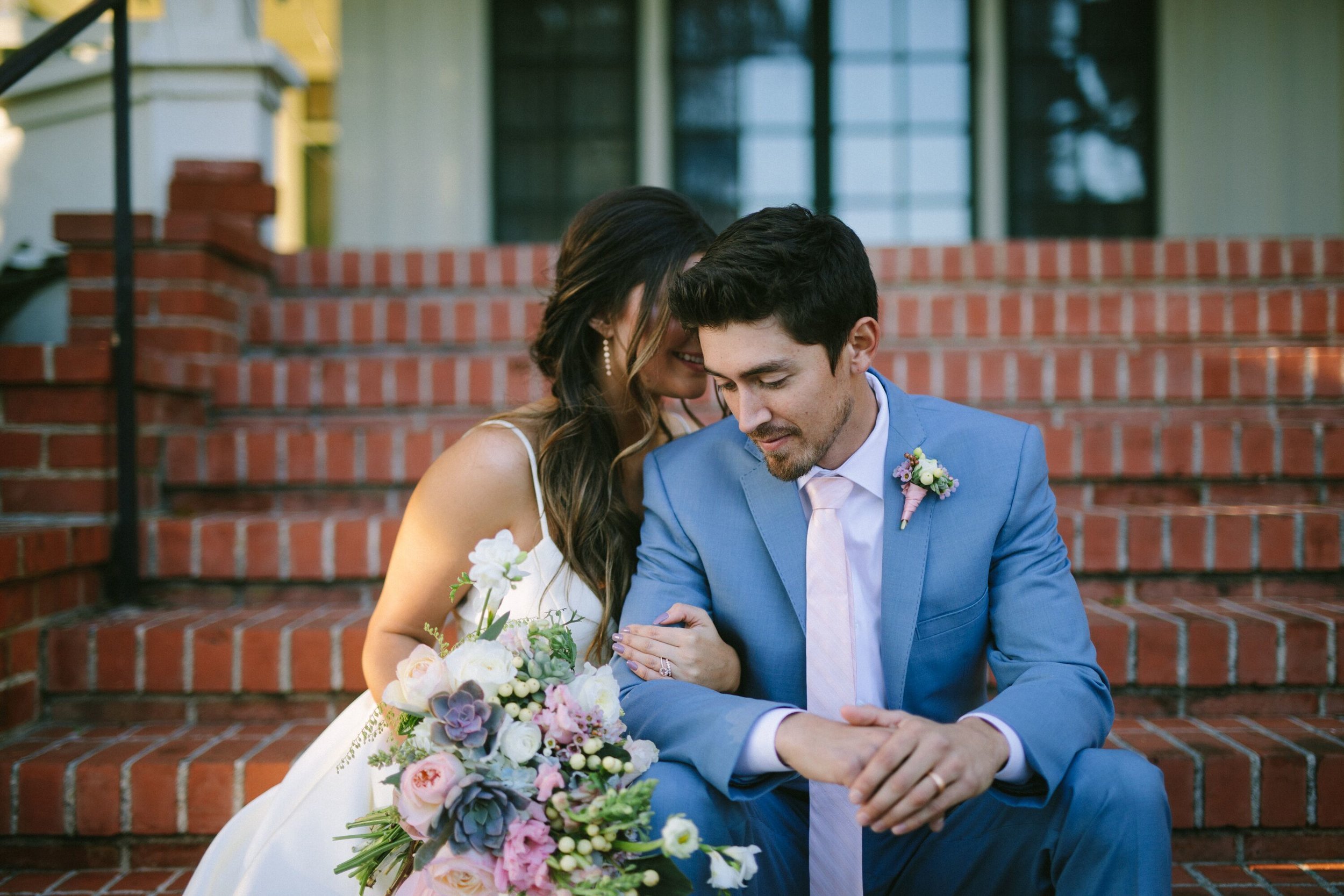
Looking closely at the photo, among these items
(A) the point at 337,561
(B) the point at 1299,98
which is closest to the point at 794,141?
(B) the point at 1299,98

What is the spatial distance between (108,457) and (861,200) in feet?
15.6

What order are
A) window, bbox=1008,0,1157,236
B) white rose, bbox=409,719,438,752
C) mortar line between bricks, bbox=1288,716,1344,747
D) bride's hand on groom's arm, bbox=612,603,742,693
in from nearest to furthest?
white rose, bbox=409,719,438,752 → bride's hand on groom's arm, bbox=612,603,742,693 → mortar line between bricks, bbox=1288,716,1344,747 → window, bbox=1008,0,1157,236

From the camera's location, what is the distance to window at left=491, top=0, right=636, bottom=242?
6.08m

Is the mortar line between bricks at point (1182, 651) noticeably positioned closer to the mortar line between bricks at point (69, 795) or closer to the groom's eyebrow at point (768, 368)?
the groom's eyebrow at point (768, 368)

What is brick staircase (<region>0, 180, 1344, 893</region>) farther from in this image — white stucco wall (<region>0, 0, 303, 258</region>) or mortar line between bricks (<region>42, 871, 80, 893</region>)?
white stucco wall (<region>0, 0, 303, 258</region>)

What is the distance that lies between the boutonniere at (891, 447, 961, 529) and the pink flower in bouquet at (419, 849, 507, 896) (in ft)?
3.19

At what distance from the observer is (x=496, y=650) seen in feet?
4.58

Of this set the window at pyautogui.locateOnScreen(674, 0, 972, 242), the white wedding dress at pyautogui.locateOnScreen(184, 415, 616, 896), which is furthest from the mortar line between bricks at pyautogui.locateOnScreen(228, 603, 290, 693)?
the window at pyautogui.locateOnScreen(674, 0, 972, 242)

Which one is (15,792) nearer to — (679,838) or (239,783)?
(239,783)

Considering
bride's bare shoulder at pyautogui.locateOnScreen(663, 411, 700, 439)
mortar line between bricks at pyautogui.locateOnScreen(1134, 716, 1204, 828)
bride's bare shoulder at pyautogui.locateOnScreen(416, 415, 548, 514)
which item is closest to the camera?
bride's bare shoulder at pyautogui.locateOnScreen(416, 415, 548, 514)

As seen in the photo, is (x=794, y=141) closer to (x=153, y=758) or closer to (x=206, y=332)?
(x=206, y=332)

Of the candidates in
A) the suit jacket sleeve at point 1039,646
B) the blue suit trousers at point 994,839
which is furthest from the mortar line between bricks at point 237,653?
the suit jacket sleeve at point 1039,646

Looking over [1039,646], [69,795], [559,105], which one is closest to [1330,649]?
[1039,646]

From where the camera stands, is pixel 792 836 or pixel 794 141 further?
pixel 794 141
